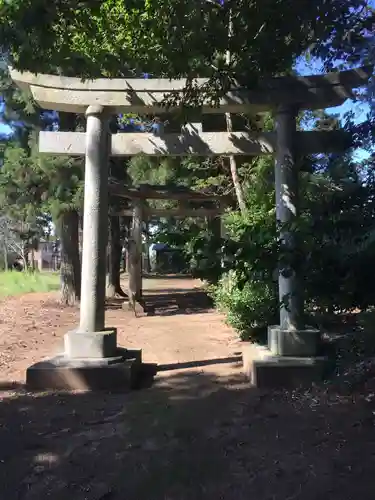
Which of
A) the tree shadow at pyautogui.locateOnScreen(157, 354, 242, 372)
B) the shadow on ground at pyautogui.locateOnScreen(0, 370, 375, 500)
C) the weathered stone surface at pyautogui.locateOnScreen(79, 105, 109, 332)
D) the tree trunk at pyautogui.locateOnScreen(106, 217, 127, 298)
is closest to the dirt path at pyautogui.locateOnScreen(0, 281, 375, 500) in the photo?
the shadow on ground at pyautogui.locateOnScreen(0, 370, 375, 500)

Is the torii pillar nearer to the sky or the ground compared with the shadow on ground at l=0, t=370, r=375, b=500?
nearer to the sky

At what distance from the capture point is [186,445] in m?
4.29

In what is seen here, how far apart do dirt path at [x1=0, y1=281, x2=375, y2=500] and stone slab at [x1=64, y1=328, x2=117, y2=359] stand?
580mm

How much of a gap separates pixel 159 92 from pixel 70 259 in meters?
10.2

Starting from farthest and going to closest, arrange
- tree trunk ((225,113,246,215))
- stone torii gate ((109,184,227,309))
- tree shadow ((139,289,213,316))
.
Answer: tree shadow ((139,289,213,316)) < stone torii gate ((109,184,227,309)) < tree trunk ((225,113,246,215))

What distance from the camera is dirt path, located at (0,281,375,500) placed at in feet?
11.5

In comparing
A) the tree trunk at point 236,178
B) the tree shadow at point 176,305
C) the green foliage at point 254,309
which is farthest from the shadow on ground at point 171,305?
the green foliage at point 254,309

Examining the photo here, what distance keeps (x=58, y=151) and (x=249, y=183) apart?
16.5ft

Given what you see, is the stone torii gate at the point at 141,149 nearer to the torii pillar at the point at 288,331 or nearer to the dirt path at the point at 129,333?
the torii pillar at the point at 288,331

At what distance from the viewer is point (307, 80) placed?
21.1ft

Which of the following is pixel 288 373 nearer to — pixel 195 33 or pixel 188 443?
pixel 188 443

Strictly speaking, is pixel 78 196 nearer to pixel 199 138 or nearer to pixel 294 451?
pixel 199 138

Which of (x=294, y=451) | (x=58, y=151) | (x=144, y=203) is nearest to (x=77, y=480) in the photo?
(x=294, y=451)

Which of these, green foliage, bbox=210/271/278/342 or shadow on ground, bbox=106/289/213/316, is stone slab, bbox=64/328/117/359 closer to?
green foliage, bbox=210/271/278/342
